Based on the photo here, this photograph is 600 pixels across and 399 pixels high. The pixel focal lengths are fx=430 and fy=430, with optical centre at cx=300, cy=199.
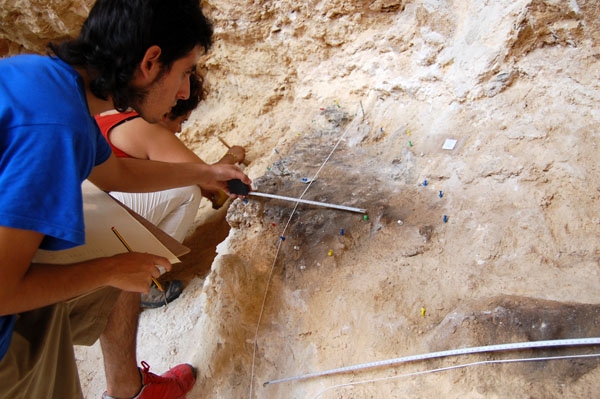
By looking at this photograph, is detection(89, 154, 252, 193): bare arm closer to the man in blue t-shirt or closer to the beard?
the man in blue t-shirt

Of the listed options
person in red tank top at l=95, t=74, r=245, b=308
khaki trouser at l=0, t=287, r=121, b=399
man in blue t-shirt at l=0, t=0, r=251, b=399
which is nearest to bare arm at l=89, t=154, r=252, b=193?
man in blue t-shirt at l=0, t=0, r=251, b=399

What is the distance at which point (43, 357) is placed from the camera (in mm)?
1114

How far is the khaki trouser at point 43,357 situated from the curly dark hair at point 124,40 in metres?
0.61

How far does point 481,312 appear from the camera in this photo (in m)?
1.20

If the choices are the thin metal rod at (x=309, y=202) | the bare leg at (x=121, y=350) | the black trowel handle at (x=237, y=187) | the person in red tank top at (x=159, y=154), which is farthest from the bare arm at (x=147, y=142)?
the bare leg at (x=121, y=350)

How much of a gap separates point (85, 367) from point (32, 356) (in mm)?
1062

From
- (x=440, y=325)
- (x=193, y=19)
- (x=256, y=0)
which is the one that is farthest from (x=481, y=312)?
(x=256, y=0)

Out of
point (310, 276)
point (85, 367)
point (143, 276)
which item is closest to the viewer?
point (143, 276)

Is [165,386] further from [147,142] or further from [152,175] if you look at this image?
[147,142]

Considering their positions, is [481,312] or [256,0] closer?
[481,312]

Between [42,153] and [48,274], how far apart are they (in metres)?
0.31

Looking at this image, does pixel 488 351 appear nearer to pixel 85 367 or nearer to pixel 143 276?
pixel 143 276

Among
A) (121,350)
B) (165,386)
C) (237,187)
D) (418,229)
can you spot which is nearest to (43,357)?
(121,350)

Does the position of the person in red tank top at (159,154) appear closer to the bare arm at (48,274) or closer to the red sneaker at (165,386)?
the red sneaker at (165,386)
